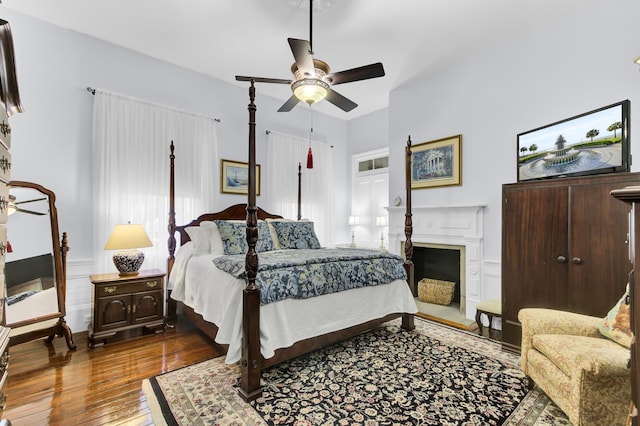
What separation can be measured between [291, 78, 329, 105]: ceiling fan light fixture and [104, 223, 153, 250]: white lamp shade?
2073mm

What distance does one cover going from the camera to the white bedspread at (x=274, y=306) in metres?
2.14

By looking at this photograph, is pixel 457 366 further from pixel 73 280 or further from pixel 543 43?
pixel 73 280

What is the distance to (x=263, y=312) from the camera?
2125 mm

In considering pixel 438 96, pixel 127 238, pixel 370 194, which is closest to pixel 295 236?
pixel 127 238

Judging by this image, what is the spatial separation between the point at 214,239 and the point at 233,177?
1.28m

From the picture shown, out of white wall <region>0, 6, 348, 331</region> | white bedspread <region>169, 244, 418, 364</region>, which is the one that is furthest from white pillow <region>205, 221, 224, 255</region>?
white wall <region>0, 6, 348, 331</region>

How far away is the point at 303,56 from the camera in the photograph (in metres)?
2.28

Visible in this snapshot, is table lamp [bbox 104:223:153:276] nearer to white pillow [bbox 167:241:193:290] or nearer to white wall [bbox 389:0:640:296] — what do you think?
white pillow [bbox 167:241:193:290]

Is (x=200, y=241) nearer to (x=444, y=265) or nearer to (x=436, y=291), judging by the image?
(x=436, y=291)

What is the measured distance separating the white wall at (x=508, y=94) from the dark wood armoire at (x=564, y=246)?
690mm

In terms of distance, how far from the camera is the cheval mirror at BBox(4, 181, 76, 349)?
2.46m

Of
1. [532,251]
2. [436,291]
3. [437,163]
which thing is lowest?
[436,291]

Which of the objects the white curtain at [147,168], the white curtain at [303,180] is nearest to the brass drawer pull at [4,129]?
the white curtain at [147,168]

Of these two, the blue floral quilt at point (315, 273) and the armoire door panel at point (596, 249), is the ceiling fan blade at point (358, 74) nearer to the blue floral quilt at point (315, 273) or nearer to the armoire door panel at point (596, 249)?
the blue floral quilt at point (315, 273)
